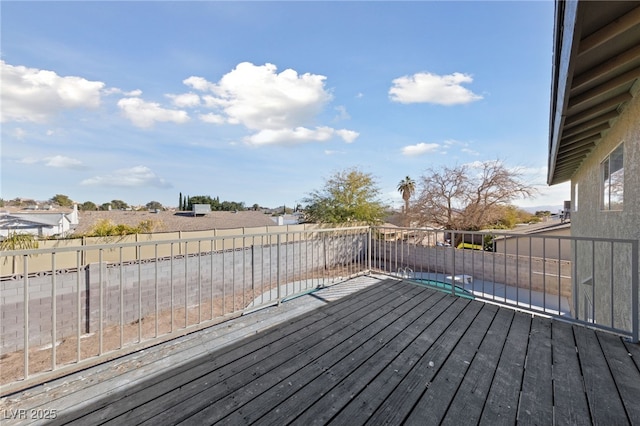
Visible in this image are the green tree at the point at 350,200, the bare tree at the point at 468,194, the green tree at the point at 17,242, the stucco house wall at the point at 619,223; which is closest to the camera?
the stucco house wall at the point at 619,223

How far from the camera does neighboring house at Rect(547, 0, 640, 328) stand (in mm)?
1460

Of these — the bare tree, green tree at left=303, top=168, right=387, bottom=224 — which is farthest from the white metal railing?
green tree at left=303, top=168, right=387, bottom=224

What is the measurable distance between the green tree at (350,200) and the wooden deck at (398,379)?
11.0 m

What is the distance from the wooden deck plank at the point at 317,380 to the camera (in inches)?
54.5

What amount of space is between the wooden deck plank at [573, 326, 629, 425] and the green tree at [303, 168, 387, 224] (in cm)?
1136

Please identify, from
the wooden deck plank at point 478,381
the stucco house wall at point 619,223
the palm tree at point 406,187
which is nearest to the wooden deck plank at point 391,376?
the wooden deck plank at point 478,381

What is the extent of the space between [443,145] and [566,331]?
51.7ft

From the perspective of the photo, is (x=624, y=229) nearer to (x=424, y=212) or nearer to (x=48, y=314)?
(x=48, y=314)

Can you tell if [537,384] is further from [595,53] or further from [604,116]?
[604,116]

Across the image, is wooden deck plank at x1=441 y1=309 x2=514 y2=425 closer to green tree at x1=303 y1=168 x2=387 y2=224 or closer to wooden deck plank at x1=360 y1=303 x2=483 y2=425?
wooden deck plank at x1=360 y1=303 x2=483 y2=425

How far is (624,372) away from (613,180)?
110 inches

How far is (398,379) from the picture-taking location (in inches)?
67.1

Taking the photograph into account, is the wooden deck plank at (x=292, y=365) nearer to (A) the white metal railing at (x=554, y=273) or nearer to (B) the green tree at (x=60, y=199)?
(A) the white metal railing at (x=554, y=273)

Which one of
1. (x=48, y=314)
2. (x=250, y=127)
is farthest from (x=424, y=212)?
(x=48, y=314)
